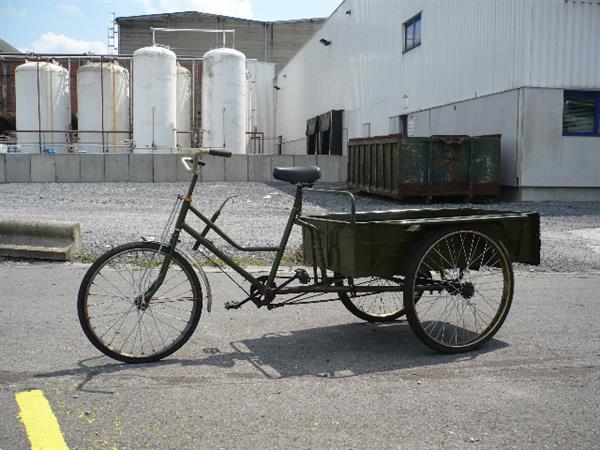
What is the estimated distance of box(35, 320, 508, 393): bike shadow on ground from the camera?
4.63 m

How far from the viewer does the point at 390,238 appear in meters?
5.03

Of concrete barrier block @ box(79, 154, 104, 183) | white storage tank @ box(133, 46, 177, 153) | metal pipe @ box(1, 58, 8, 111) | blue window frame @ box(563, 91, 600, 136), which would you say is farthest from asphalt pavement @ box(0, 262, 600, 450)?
metal pipe @ box(1, 58, 8, 111)

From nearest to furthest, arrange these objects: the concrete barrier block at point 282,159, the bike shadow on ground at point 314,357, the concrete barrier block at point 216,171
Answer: the bike shadow on ground at point 314,357, the concrete barrier block at point 216,171, the concrete barrier block at point 282,159

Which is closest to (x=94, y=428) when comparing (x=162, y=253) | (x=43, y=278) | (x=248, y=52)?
(x=162, y=253)

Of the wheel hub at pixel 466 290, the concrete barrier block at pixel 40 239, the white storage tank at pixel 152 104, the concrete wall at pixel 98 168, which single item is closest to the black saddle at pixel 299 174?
the wheel hub at pixel 466 290

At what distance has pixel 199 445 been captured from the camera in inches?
135

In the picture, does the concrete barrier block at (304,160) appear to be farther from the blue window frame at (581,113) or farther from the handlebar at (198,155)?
the handlebar at (198,155)

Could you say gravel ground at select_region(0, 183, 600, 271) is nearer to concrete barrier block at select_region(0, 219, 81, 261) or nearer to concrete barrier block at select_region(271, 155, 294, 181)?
concrete barrier block at select_region(0, 219, 81, 261)

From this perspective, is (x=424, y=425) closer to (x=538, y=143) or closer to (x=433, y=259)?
(x=433, y=259)

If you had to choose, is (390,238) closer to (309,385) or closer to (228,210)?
(309,385)

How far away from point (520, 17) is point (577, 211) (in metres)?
5.58

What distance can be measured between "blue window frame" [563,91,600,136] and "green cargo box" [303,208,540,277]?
13.9m

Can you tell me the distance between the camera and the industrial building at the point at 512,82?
698 inches

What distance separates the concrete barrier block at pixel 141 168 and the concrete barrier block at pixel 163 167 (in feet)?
0.49
